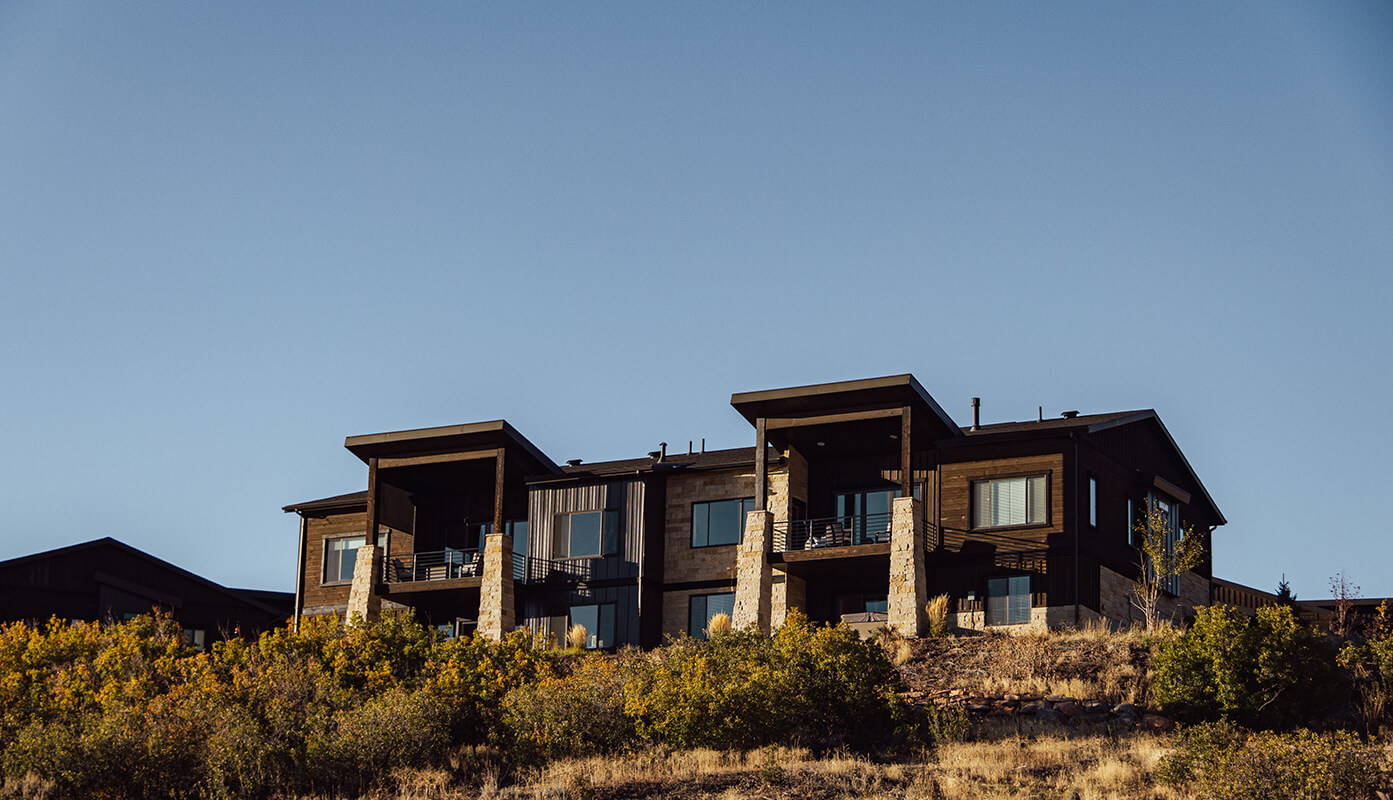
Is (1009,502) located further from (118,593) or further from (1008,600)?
(118,593)

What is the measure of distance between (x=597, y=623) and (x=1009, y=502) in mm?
10858

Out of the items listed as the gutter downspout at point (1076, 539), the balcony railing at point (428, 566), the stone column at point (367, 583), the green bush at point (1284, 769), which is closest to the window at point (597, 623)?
the balcony railing at point (428, 566)

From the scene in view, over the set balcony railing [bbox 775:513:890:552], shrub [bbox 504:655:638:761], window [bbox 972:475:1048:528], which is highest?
window [bbox 972:475:1048:528]

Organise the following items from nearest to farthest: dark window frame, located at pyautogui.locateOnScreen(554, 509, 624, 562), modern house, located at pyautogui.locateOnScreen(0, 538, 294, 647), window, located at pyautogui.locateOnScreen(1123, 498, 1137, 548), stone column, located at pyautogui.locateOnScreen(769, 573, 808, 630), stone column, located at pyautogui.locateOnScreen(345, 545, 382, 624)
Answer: stone column, located at pyautogui.locateOnScreen(769, 573, 808, 630) < window, located at pyautogui.locateOnScreen(1123, 498, 1137, 548) < dark window frame, located at pyautogui.locateOnScreen(554, 509, 624, 562) < stone column, located at pyautogui.locateOnScreen(345, 545, 382, 624) < modern house, located at pyautogui.locateOnScreen(0, 538, 294, 647)

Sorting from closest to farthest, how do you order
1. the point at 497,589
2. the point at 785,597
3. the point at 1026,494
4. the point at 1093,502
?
1. the point at 1026,494
2. the point at 1093,502
3. the point at 785,597
4. the point at 497,589

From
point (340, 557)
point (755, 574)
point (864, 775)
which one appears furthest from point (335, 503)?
point (864, 775)

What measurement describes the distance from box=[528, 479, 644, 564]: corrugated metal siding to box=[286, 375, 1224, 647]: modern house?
0.17 feet

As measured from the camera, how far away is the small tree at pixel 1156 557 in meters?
38.3

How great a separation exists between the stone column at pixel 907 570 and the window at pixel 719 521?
5.00 meters

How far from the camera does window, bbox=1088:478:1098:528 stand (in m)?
39.1

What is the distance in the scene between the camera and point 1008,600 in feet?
126

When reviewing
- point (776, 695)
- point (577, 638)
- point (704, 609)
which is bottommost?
point (776, 695)

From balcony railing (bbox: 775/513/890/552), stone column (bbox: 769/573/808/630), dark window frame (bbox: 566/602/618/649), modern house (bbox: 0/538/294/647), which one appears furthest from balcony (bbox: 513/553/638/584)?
modern house (bbox: 0/538/294/647)

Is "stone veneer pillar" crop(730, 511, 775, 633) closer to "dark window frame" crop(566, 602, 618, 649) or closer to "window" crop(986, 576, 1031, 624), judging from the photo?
"dark window frame" crop(566, 602, 618, 649)
